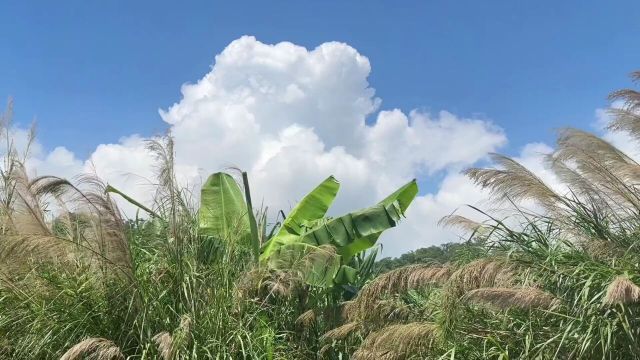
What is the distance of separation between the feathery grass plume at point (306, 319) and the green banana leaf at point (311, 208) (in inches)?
70.8

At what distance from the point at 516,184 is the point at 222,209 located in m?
3.71

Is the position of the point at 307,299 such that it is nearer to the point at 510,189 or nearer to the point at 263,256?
the point at 263,256

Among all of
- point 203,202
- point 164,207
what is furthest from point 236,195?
point 164,207

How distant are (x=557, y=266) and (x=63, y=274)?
4.33m

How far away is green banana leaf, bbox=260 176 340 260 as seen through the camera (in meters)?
9.33

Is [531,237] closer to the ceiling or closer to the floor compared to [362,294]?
closer to the ceiling

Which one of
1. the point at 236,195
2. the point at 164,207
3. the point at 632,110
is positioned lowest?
the point at 164,207

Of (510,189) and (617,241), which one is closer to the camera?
(617,241)

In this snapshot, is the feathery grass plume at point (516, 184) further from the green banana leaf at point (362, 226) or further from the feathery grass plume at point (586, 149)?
the green banana leaf at point (362, 226)

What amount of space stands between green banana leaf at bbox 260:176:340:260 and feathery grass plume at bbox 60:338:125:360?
11.1 feet

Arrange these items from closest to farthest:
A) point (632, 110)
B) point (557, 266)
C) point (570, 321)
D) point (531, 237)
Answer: point (570, 321) → point (557, 266) → point (531, 237) → point (632, 110)

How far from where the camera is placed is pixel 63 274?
6.77 metres

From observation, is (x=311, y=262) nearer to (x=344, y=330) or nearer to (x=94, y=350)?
(x=344, y=330)

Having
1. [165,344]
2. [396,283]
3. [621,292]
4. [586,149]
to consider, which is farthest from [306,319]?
[621,292]
